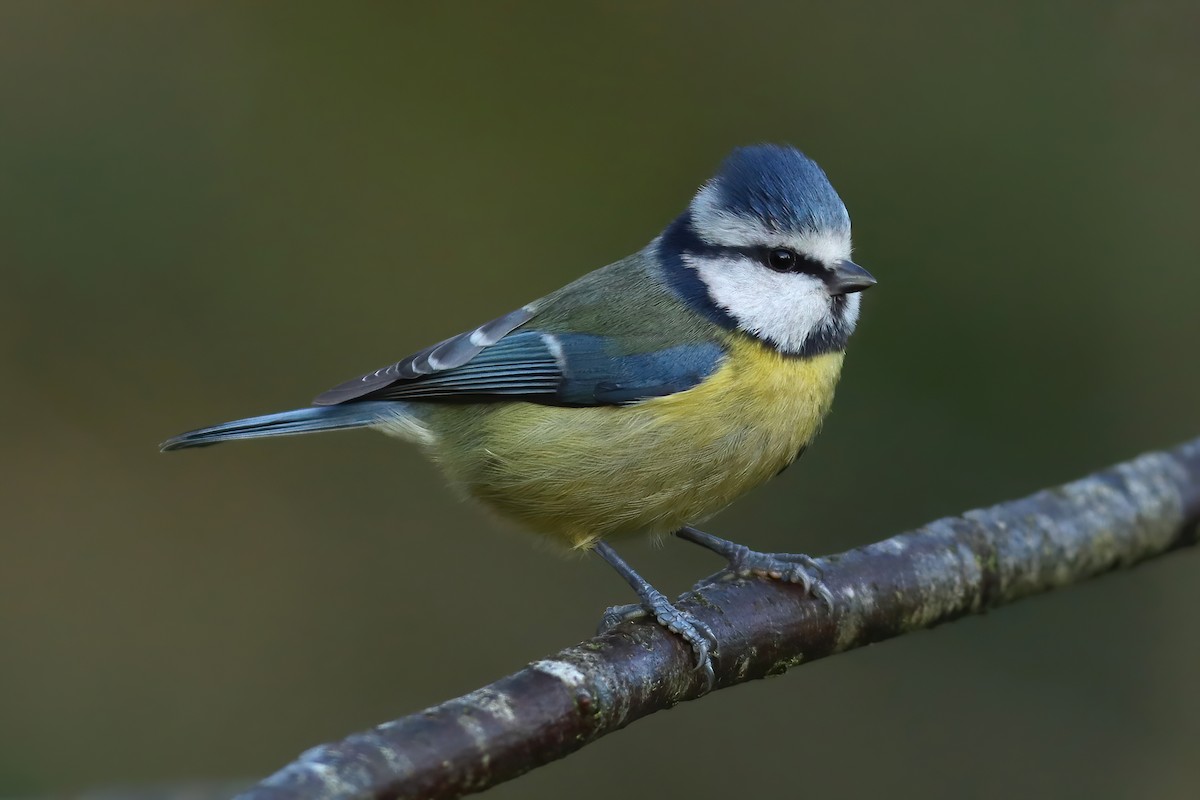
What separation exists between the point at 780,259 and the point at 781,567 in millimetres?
602

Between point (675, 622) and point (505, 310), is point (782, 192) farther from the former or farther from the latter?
point (505, 310)

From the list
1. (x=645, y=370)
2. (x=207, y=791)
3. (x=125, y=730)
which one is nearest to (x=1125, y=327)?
(x=645, y=370)

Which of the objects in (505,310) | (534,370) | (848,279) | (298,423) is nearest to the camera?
(848,279)

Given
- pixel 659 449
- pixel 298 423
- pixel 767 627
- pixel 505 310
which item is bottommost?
pixel 767 627

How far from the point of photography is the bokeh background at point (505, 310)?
3.58m

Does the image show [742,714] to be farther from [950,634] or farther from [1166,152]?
[1166,152]

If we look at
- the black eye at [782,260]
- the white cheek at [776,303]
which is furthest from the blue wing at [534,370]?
the black eye at [782,260]

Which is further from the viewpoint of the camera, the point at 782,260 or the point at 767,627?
the point at 782,260

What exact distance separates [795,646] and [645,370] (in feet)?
1.94

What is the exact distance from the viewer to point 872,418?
4.00 m

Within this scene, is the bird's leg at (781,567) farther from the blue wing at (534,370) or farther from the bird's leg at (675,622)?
the blue wing at (534,370)

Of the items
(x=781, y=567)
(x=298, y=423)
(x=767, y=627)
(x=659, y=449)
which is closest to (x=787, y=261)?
(x=659, y=449)

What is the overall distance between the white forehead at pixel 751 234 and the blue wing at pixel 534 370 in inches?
9.7

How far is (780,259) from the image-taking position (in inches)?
90.1
